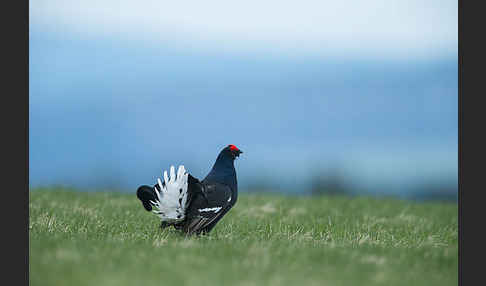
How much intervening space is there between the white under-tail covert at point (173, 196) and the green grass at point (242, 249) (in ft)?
1.20

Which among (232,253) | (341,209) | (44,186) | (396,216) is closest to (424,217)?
(396,216)

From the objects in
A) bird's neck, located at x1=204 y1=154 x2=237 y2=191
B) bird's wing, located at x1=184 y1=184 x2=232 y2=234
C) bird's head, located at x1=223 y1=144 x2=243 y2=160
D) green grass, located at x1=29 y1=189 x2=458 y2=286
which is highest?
bird's head, located at x1=223 y1=144 x2=243 y2=160

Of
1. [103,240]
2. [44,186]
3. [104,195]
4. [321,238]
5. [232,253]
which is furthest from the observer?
[44,186]

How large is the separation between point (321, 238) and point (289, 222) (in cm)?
166

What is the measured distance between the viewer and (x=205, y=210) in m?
7.08

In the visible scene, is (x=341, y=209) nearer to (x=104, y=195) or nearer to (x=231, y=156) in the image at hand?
(x=231, y=156)

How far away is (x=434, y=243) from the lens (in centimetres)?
748

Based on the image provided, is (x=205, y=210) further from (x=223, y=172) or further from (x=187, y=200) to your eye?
(x=223, y=172)

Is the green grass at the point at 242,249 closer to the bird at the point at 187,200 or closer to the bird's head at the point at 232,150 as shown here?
the bird at the point at 187,200

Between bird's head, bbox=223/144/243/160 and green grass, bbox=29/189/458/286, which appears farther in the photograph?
bird's head, bbox=223/144/243/160

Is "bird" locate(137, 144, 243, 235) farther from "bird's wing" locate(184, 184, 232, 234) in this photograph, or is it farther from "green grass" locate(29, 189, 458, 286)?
"green grass" locate(29, 189, 458, 286)

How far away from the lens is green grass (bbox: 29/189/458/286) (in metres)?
4.99

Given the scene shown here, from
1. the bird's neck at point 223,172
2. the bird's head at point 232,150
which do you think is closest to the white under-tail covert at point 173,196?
Result: the bird's neck at point 223,172

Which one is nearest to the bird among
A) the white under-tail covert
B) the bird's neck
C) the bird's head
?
the white under-tail covert
